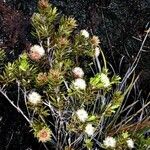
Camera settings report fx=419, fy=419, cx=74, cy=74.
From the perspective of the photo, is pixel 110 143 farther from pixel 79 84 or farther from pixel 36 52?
pixel 36 52

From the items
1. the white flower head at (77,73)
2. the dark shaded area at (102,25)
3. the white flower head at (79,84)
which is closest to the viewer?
the white flower head at (79,84)

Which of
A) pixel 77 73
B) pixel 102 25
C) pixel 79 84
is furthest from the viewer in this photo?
A: pixel 102 25

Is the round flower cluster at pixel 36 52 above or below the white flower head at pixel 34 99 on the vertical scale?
above

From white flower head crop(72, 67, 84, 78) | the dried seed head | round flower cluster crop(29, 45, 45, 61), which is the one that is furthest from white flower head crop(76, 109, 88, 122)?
the dried seed head

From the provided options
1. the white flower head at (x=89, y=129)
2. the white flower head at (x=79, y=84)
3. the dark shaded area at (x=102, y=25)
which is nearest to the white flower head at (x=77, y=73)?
the white flower head at (x=79, y=84)

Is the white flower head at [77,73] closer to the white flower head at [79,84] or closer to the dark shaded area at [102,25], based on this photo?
the white flower head at [79,84]

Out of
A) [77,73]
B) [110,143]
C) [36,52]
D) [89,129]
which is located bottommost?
[110,143]

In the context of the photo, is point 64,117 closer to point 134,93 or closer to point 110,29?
point 134,93

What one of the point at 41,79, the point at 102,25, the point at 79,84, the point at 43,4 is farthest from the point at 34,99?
the point at 102,25
